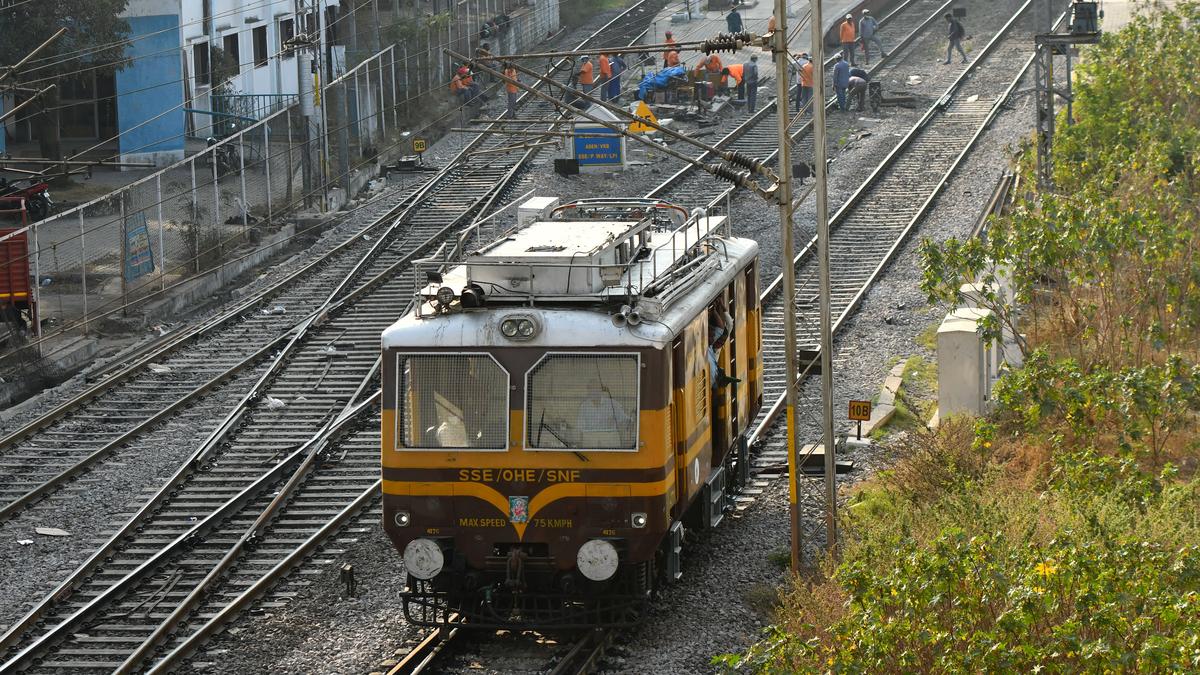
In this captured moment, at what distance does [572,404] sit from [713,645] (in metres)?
2.27

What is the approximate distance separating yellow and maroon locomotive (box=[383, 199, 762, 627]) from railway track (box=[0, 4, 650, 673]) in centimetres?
257

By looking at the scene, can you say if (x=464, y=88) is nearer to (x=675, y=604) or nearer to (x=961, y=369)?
(x=961, y=369)

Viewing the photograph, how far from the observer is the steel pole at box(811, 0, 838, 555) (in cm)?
1320

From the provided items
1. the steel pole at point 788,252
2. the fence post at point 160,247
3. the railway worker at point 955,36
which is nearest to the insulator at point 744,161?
the steel pole at point 788,252

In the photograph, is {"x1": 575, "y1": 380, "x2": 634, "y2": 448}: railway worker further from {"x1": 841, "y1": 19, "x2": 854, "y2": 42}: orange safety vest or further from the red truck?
{"x1": 841, "y1": 19, "x2": 854, "y2": 42}: orange safety vest

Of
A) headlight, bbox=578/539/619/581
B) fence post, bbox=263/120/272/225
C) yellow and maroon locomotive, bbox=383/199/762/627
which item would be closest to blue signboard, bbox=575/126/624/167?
fence post, bbox=263/120/272/225

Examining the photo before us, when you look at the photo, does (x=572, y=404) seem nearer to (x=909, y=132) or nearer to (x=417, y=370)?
(x=417, y=370)

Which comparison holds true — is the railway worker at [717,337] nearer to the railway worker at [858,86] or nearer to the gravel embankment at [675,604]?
the gravel embankment at [675,604]

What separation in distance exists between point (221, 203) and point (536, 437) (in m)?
19.1

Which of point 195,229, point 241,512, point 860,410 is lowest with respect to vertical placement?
point 241,512

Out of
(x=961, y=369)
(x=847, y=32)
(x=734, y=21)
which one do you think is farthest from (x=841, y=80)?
(x=961, y=369)

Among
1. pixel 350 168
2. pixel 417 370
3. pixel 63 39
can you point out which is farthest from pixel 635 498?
pixel 63 39

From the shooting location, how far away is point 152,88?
37.2 m

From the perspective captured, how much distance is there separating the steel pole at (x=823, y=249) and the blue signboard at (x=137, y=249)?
14.9m
